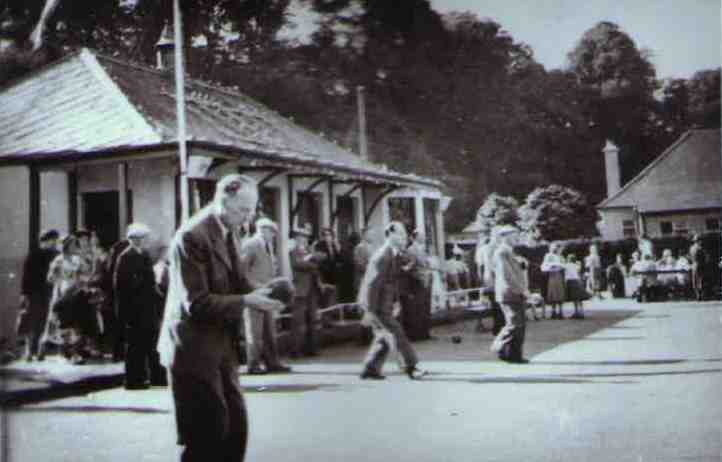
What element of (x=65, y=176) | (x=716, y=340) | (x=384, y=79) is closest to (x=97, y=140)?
(x=65, y=176)

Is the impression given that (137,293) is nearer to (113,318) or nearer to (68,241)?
(113,318)

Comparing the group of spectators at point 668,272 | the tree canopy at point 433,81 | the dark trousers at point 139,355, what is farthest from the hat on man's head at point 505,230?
the dark trousers at point 139,355

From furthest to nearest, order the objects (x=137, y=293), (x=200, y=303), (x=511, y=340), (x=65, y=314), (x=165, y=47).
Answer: (x=511, y=340) → (x=65, y=314) → (x=137, y=293) → (x=165, y=47) → (x=200, y=303)

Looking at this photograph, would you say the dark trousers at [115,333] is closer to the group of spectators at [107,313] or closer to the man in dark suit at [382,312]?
the group of spectators at [107,313]

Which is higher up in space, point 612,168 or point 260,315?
point 612,168

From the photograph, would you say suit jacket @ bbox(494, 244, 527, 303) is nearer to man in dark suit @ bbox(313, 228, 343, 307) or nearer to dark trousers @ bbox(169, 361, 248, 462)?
man in dark suit @ bbox(313, 228, 343, 307)

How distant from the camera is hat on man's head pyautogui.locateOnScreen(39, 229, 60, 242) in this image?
3.88m

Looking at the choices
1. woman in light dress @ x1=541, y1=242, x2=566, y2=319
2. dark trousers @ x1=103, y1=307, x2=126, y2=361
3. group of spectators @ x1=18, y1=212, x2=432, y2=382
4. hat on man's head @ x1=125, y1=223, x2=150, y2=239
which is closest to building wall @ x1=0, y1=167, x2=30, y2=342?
group of spectators @ x1=18, y1=212, x2=432, y2=382

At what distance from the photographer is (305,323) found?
20.4 feet

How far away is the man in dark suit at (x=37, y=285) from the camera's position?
381 centimetres

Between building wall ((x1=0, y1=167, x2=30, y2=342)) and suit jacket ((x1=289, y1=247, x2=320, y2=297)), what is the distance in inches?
103

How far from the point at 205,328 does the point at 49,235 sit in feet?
4.66

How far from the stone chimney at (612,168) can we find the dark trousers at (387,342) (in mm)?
1785

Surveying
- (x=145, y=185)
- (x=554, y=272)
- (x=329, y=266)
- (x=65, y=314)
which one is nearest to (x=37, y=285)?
(x=145, y=185)
